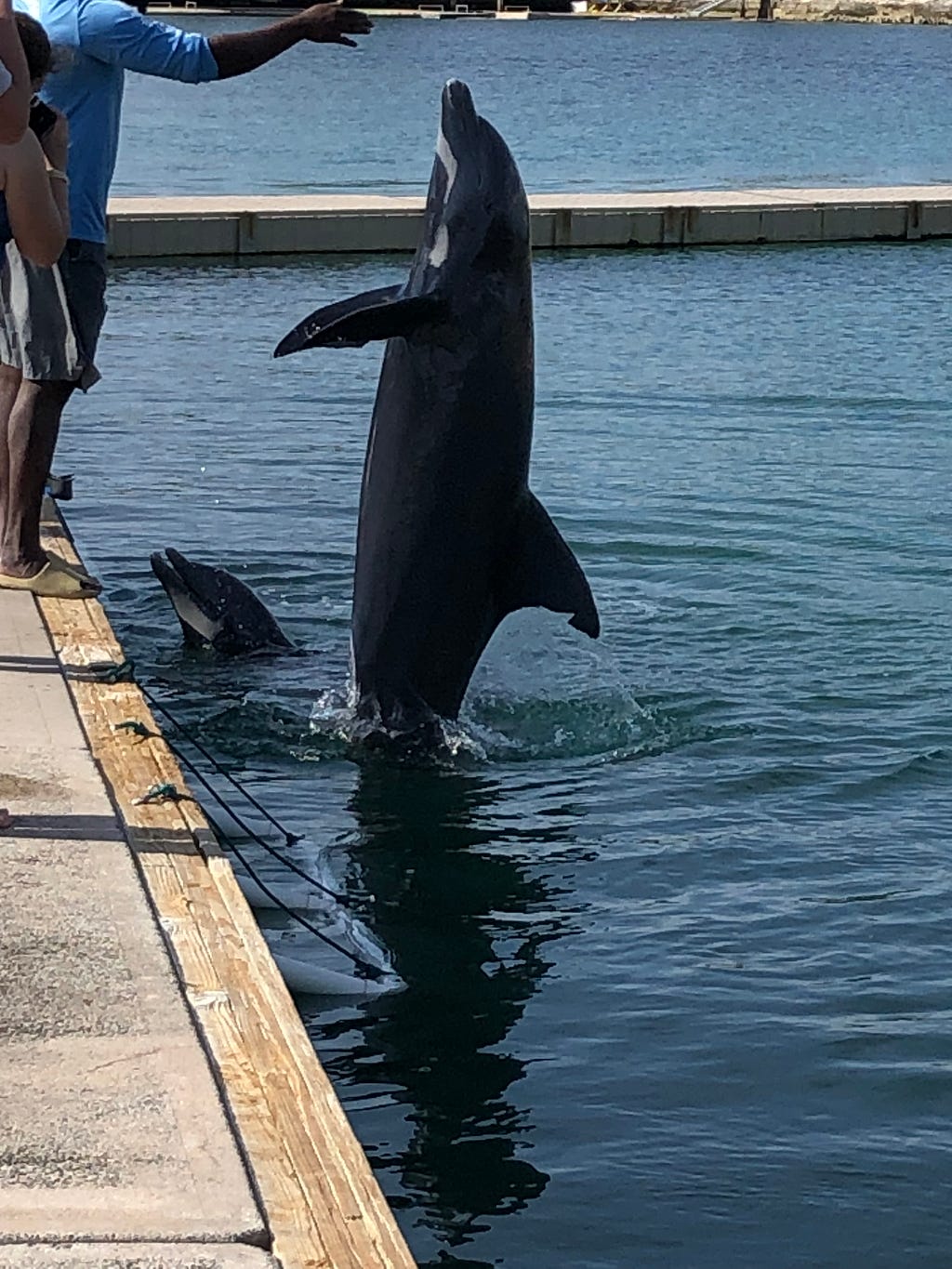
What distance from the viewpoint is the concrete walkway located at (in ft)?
12.6

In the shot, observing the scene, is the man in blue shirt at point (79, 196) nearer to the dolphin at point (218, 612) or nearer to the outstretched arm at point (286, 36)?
the outstretched arm at point (286, 36)

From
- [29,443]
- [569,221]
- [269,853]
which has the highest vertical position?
[29,443]

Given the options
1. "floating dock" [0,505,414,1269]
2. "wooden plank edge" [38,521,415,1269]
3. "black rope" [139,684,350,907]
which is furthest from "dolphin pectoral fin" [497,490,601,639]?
"floating dock" [0,505,414,1269]

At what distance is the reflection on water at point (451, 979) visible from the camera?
567 centimetres

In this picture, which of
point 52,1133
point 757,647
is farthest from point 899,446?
point 52,1133

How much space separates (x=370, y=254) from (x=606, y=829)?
17.0 meters

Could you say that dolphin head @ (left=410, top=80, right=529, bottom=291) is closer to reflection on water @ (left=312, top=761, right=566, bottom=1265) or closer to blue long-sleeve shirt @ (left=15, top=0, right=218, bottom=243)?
blue long-sleeve shirt @ (left=15, top=0, right=218, bottom=243)

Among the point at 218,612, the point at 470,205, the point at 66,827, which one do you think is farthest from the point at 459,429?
the point at 66,827

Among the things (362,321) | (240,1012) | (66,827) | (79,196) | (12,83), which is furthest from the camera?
(79,196)

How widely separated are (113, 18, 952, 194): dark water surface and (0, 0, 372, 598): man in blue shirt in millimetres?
25313

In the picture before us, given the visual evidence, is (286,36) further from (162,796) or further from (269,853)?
(162,796)

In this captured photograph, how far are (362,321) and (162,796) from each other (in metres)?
→ 2.18

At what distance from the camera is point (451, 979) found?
6.84 metres

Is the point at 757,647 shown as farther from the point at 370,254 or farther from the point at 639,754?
the point at 370,254
